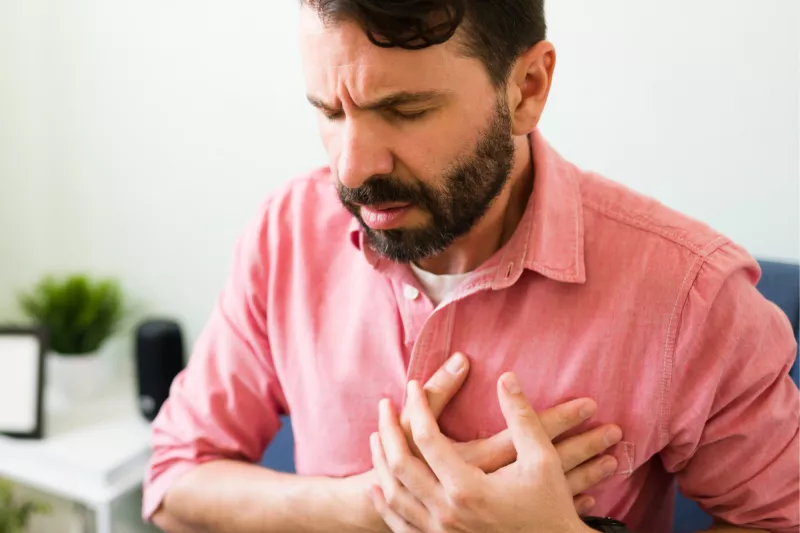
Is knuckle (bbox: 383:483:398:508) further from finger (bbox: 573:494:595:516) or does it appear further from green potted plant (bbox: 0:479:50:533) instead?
green potted plant (bbox: 0:479:50:533)

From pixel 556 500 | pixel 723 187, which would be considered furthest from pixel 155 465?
pixel 723 187

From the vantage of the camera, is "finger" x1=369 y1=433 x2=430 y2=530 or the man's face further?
"finger" x1=369 y1=433 x2=430 y2=530

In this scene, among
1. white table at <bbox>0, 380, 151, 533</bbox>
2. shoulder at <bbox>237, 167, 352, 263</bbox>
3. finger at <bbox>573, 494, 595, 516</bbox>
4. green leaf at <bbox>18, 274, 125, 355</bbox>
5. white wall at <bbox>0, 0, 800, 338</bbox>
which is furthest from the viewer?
green leaf at <bbox>18, 274, 125, 355</bbox>

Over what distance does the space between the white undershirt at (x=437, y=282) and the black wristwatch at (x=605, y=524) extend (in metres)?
0.32

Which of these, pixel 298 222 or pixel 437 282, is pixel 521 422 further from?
pixel 298 222

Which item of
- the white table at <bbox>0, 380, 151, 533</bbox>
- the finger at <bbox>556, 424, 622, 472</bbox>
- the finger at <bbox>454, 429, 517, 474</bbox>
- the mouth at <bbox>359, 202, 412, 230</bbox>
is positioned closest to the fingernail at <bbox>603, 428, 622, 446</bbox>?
the finger at <bbox>556, 424, 622, 472</bbox>

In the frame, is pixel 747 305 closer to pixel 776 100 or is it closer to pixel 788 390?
pixel 788 390

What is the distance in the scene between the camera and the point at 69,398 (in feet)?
6.04

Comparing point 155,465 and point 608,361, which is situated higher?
point 608,361

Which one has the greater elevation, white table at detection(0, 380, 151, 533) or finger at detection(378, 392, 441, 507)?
finger at detection(378, 392, 441, 507)

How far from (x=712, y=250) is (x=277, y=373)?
60 centimetres

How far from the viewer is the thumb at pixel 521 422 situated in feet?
2.75

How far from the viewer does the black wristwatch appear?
2.96 feet

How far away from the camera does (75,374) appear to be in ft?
5.96
